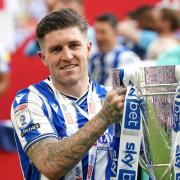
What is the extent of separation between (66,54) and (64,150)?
0.56 m

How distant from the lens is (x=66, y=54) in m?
4.66

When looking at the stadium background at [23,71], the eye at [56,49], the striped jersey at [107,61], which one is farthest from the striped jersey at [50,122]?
the striped jersey at [107,61]

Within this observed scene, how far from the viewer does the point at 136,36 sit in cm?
1161

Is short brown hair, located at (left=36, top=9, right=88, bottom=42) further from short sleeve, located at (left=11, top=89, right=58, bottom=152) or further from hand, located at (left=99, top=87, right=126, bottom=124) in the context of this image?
hand, located at (left=99, top=87, right=126, bottom=124)

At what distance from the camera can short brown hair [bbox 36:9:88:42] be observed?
4.69 m

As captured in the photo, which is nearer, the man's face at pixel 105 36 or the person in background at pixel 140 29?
the man's face at pixel 105 36

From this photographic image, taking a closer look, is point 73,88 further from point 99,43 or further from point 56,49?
point 99,43

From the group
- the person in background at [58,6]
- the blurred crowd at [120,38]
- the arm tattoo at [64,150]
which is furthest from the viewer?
the blurred crowd at [120,38]

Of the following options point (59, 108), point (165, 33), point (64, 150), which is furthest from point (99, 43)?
point (64, 150)

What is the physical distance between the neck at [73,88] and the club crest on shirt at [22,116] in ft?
0.82

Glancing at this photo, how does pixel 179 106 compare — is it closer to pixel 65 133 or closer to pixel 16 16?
pixel 65 133

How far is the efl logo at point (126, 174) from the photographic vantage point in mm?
4199

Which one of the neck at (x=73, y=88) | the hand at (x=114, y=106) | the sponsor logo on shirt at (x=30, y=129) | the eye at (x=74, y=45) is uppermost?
the eye at (x=74, y=45)

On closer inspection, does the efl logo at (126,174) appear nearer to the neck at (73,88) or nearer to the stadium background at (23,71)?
the neck at (73,88)
